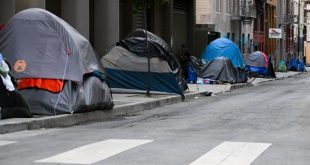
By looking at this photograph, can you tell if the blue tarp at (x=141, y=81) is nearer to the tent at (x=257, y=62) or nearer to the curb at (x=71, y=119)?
the curb at (x=71, y=119)

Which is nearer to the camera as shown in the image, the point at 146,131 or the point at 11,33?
the point at 146,131

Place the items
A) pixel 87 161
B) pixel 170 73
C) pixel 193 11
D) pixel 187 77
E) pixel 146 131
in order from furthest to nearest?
pixel 193 11 < pixel 187 77 < pixel 170 73 < pixel 146 131 < pixel 87 161

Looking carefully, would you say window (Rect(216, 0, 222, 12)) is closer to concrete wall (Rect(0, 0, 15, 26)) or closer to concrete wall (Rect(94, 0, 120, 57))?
concrete wall (Rect(94, 0, 120, 57))

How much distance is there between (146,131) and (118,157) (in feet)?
10.4

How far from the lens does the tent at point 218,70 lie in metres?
29.5

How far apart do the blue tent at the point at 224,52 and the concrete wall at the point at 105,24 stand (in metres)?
9.24

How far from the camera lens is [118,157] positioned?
27.8ft

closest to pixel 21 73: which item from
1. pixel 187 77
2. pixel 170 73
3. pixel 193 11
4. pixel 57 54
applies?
pixel 57 54

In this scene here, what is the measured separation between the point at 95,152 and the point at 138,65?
36.7 ft

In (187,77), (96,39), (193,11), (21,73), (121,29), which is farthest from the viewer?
(193,11)

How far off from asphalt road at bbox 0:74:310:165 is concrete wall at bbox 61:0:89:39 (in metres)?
7.42

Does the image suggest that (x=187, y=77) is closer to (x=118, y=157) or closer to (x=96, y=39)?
(x=96, y=39)

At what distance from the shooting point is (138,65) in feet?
65.5

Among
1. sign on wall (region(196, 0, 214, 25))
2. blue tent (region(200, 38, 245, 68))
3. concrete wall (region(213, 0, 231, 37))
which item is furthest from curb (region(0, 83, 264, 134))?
concrete wall (region(213, 0, 231, 37))
